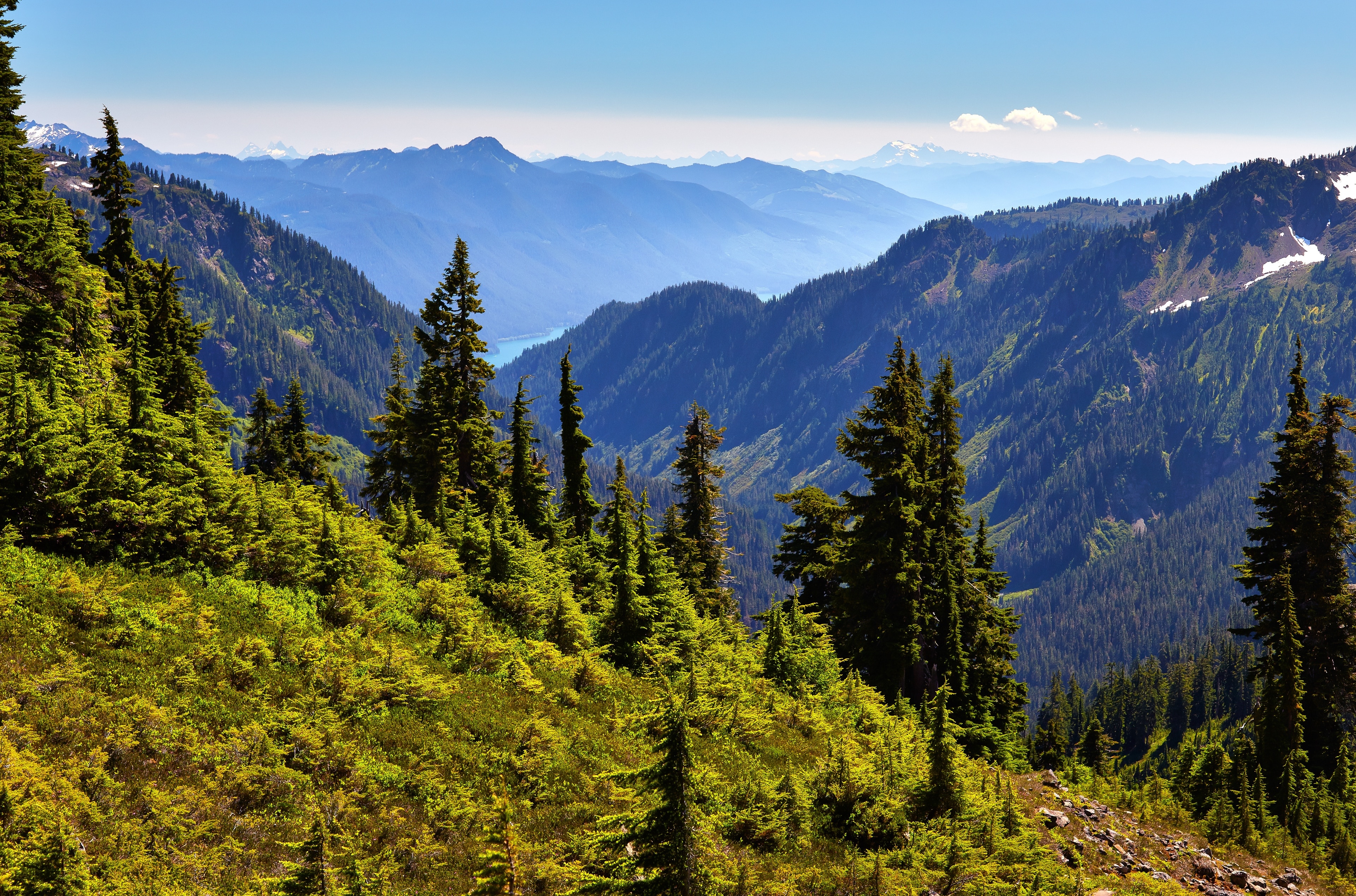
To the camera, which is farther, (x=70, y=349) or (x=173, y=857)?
(x=70, y=349)

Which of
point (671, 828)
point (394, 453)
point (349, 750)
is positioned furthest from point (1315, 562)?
point (394, 453)

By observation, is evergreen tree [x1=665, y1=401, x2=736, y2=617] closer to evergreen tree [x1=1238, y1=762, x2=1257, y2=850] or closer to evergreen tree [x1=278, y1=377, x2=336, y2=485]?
evergreen tree [x1=278, y1=377, x2=336, y2=485]

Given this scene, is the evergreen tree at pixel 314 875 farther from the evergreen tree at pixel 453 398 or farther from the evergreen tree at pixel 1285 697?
the evergreen tree at pixel 1285 697

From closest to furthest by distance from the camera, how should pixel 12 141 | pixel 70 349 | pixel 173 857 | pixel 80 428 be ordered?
pixel 173 857 < pixel 80 428 < pixel 70 349 < pixel 12 141

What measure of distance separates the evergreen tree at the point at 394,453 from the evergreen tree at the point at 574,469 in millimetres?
8775

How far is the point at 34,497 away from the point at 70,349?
15384 mm

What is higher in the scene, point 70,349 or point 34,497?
point 70,349

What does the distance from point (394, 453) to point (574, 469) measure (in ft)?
35.0

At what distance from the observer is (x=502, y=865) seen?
11281 millimetres

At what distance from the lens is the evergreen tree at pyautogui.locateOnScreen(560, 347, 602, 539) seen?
151ft

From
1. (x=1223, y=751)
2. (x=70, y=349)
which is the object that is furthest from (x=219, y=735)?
(x=1223, y=751)

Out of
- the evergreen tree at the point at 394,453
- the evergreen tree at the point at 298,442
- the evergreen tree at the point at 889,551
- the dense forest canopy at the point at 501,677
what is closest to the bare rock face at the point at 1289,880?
the dense forest canopy at the point at 501,677

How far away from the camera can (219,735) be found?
1500 cm

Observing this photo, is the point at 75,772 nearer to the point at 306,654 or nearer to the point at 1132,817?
the point at 306,654
